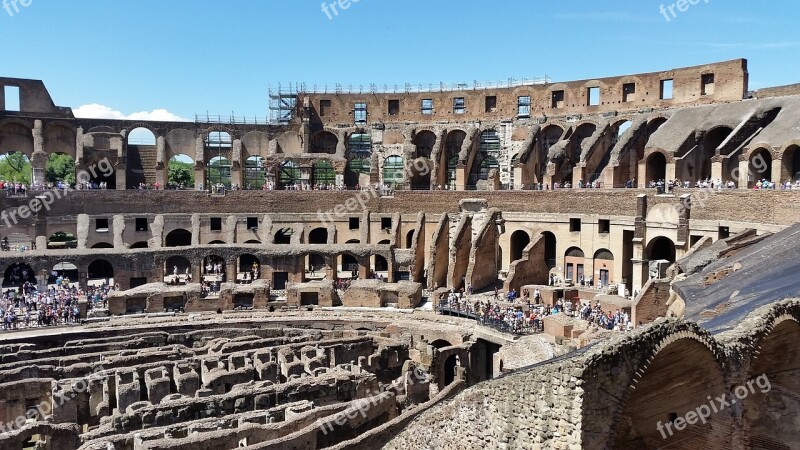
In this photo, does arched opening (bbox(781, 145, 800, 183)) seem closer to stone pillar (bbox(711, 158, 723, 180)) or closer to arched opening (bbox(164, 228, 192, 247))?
stone pillar (bbox(711, 158, 723, 180))

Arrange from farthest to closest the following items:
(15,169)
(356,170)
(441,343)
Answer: (15,169) → (356,170) → (441,343)

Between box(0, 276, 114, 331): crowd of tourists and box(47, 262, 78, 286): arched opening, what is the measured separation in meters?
1.37

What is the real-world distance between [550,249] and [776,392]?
82.3 feet

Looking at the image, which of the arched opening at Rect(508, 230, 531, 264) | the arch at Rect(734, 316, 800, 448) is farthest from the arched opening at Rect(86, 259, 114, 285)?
the arch at Rect(734, 316, 800, 448)

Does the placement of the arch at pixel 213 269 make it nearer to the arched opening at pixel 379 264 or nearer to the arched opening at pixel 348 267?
the arched opening at pixel 348 267

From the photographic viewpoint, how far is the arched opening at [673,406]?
11.8m

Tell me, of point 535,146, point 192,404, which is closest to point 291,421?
point 192,404

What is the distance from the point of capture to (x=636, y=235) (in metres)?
32.3

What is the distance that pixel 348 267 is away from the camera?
40.8 meters

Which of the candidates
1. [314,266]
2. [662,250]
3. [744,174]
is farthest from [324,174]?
[744,174]

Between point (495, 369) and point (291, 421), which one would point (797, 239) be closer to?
point (495, 369)

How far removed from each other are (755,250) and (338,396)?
14.6 metres

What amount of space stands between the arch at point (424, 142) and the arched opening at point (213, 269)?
1725 centimetres

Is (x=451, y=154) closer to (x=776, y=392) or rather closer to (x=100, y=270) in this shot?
(x=100, y=270)
